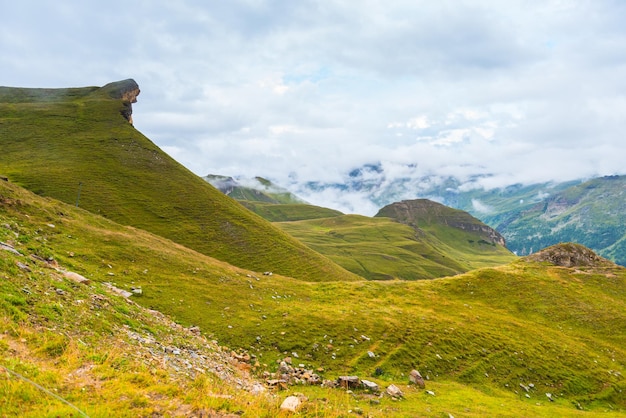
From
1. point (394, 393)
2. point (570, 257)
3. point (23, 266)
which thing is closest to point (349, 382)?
point (394, 393)

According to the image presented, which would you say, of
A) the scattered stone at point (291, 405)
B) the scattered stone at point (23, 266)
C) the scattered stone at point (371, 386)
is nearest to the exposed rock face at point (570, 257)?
the scattered stone at point (371, 386)

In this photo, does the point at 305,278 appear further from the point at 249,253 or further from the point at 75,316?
the point at 75,316

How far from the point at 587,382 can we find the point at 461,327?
39.0ft

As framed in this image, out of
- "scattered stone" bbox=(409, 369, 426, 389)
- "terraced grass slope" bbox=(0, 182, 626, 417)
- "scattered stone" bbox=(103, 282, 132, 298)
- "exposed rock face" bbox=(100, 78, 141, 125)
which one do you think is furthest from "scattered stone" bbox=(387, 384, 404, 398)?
"exposed rock face" bbox=(100, 78, 141, 125)

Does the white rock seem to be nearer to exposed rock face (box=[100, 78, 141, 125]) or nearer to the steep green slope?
the steep green slope

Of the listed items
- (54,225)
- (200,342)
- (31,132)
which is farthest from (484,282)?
(31,132)

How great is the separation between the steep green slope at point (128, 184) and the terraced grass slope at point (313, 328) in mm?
44258

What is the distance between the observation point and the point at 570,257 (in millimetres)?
65500

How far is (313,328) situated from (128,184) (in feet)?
321

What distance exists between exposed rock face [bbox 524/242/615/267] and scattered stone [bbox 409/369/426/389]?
54406 millimetres

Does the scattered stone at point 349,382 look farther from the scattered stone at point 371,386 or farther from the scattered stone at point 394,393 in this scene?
the scattered stone at point 394,393

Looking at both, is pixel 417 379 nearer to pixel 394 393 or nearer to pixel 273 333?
pixel 394 393

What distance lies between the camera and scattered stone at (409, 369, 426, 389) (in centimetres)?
2546

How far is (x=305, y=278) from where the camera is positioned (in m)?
100
